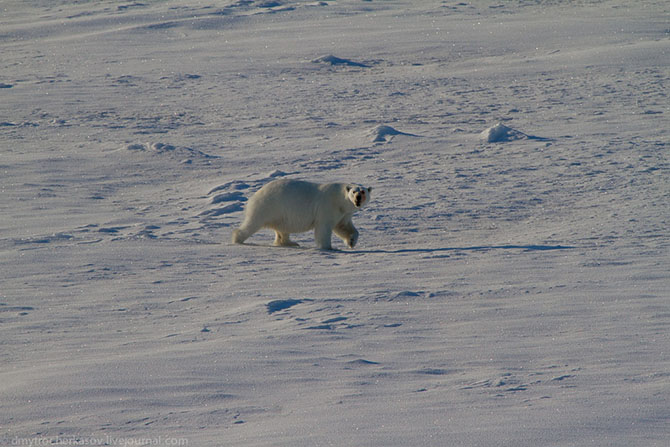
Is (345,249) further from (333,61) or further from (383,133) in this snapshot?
(333,61)

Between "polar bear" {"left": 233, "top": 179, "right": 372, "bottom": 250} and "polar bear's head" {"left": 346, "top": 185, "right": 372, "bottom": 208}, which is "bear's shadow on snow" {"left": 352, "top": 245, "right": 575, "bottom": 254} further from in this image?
"polar bear's head" {"left": 346, "top": 185, "right": 372, "bottom": 208}

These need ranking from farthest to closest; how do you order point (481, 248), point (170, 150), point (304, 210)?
point (170, 150) → point (304, 210) → point (481, 248)

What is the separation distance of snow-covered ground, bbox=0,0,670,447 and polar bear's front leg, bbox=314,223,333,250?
118 mm

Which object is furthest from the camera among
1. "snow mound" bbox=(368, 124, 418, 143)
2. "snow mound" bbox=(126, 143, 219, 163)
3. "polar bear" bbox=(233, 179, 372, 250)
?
"snow mound" bbox=(368, 124, 418, 143)

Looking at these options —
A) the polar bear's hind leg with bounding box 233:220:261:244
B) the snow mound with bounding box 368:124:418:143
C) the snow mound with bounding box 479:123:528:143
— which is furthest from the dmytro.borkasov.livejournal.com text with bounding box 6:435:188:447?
the snow mound with bounding box 479:123:528:143

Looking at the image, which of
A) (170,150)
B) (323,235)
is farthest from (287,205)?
(170,150)

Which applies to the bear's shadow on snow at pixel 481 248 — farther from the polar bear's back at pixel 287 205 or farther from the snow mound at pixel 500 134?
the snow mound at pixel 500 134

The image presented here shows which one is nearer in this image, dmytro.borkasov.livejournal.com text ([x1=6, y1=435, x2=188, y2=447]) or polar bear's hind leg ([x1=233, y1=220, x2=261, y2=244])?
dmytro.borkasov.livejournal.com text ([x1=6, y1=435, x2=188, y2=447])

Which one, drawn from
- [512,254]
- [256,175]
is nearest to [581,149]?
[256,175]

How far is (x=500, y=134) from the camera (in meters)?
11.3

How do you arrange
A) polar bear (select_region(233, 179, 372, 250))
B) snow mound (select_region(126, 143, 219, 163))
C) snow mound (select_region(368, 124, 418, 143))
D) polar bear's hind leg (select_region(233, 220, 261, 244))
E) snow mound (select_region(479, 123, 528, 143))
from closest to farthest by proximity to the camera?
polar bear (select_region(233, 179, 372, 250)) → polar bear's hind leg (select_region(233, 220, 261, 244)) → snow mound (select_region(126, 143, 219, 163)) → snow mound (select_region(479, 123, 528, 143)) → snow mound (select_region(368, 124, 418, 143))

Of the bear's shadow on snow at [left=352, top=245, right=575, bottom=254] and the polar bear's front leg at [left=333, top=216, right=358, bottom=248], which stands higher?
the polar bear's front leg at [left=333, top=216, right=358, bottom=248]

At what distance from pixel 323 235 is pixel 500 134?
191 inches

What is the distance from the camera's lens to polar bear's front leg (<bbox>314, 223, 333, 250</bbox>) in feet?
23.4
